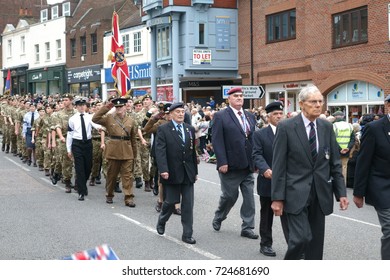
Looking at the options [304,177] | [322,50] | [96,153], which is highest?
[322,50]

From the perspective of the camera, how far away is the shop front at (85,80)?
48.0m

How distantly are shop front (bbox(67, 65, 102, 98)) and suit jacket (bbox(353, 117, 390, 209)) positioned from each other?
134 ft

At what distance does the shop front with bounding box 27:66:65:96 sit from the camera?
5406 cm

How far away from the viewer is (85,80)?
50.1 m

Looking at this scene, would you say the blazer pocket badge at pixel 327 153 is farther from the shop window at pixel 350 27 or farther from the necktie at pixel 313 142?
the shop window at pixel 350 27

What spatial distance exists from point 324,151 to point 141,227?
15.2 feet

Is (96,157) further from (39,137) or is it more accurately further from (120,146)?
(120,146)

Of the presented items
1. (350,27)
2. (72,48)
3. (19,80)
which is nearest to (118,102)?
(350,27)

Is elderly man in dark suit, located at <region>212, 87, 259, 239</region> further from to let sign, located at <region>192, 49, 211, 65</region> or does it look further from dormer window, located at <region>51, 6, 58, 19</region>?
dormer window, located at <region>51, 6, 58, 19</region>

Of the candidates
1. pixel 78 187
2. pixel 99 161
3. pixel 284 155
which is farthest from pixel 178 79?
pixel 284 155

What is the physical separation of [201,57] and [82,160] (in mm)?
23019
